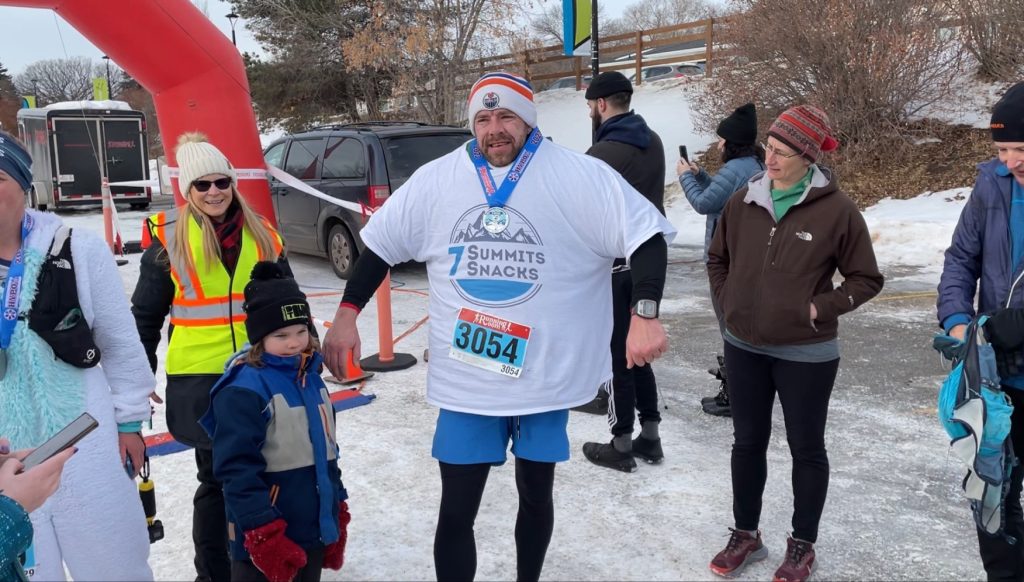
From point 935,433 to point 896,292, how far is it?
164 inches

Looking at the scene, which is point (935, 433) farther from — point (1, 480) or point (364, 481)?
point (1, 480)

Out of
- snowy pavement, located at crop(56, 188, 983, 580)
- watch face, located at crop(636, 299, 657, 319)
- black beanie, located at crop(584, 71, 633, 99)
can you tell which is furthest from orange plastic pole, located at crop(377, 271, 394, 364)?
watch face, located at crop(636, 299, 657, 319)

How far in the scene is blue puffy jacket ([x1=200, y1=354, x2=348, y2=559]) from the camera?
7.50 ft

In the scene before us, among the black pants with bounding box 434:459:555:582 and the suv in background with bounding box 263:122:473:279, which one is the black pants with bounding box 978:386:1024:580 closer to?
the black pants with bounding box 434:459:555:582

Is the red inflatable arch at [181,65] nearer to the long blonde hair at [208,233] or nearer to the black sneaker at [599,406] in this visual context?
the long blonde hair at [208,233]

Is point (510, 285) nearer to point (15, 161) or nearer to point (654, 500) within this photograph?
point (15, 161)

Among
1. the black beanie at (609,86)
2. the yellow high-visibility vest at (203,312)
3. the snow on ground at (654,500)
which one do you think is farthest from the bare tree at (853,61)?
the yellow high-visibility vest at (203,312)

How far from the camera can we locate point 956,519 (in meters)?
3.67

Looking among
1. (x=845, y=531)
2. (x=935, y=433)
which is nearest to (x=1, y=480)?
(x=845, y=531)

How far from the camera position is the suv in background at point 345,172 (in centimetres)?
906

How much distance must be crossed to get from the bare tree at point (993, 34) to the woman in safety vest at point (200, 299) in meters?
14.8

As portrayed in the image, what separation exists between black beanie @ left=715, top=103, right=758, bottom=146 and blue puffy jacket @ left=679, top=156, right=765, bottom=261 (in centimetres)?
10

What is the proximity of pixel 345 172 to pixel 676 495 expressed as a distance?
665 centimetres

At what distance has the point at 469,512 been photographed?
274cm
